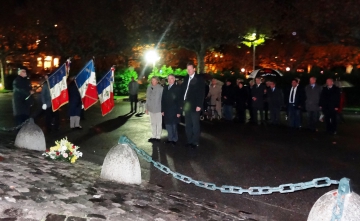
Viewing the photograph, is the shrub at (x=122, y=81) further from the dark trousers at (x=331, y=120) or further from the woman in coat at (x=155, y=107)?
the woman in coat at (x=155, y=107)

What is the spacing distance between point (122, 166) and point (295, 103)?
9.00 meters

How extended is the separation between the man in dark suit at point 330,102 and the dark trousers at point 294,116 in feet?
4.18

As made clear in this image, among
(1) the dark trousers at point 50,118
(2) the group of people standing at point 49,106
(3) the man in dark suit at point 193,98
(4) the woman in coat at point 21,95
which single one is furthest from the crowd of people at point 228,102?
(1) the dark trousers at point 50,118

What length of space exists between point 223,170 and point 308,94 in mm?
6617

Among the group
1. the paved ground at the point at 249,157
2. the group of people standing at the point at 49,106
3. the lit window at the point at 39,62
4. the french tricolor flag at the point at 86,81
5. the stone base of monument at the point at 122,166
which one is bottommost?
the paved ground at the point at 249,157

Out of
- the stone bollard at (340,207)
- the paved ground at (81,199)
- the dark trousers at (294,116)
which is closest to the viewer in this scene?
the stone bollard at (340,207)

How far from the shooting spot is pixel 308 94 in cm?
1465

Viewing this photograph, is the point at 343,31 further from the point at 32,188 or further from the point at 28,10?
the point at 28,10

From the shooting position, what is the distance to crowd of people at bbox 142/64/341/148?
11.1m

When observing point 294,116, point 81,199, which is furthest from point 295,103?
point 81,199

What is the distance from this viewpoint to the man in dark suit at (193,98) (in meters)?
10.9

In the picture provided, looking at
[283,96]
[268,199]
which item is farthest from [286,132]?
[268,199]

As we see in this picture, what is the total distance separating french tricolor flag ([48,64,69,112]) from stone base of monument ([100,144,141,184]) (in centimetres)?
609

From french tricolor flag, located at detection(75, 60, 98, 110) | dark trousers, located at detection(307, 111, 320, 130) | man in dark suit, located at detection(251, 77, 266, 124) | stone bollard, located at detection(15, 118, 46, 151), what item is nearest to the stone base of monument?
stone bollard, located at detection(15, 118, 46, 151)
